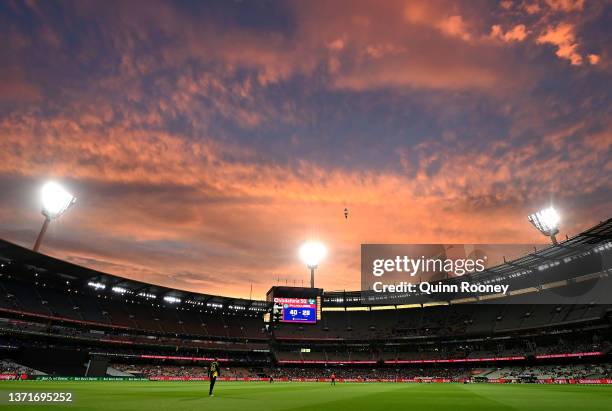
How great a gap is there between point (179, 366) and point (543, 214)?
72.3 meters

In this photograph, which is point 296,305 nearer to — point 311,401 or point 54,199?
point 54,199

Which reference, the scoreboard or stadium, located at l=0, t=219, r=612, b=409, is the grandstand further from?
the scoreboard

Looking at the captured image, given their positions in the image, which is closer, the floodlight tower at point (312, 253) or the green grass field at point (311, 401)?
the green grass field at point (311, 401)

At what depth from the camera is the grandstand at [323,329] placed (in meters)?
55.8

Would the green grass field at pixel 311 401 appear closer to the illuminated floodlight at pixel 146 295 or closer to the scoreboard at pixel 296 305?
the scoreboard at pixel 296 305

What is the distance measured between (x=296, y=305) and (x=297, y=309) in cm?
71

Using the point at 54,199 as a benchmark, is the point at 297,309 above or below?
below

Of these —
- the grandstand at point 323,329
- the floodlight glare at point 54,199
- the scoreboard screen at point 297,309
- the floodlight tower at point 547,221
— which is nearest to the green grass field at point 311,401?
the grandstand at point 323,329

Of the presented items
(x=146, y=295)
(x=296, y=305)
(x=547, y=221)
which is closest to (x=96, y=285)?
(x=146, y=295)

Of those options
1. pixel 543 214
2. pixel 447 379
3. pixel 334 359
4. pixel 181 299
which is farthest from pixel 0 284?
pixel 543 214

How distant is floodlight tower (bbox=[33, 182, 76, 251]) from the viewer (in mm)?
56688

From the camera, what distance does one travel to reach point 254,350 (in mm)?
84750

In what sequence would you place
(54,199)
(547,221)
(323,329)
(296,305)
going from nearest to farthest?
(54,199), (547,221), (296,305), (323,329)

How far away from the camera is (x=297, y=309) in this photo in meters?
64.9
